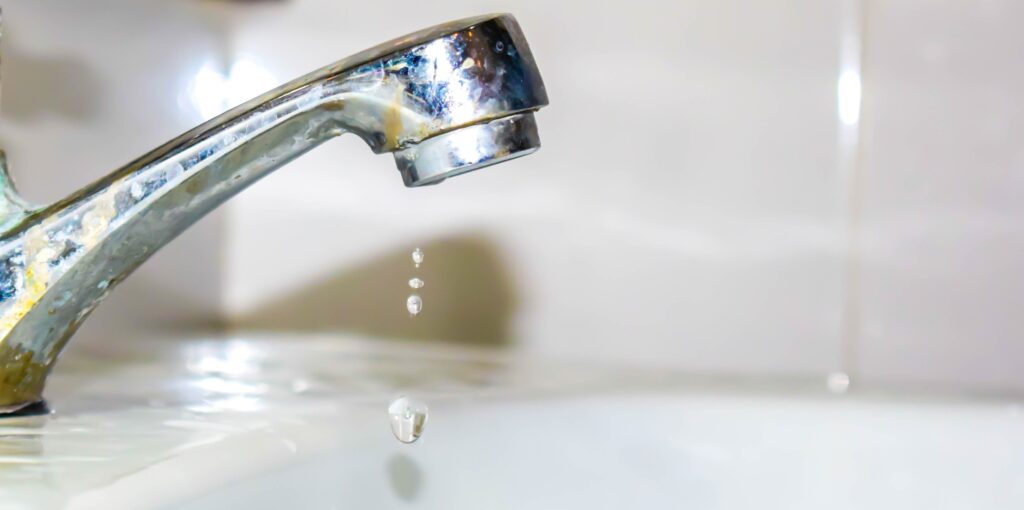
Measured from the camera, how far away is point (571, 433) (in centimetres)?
43

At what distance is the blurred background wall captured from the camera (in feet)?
1.93

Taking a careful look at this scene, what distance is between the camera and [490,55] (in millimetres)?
303

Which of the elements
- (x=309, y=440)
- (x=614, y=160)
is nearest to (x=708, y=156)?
(x=614, y=160)

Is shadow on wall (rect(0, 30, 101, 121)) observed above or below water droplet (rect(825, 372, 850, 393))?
above

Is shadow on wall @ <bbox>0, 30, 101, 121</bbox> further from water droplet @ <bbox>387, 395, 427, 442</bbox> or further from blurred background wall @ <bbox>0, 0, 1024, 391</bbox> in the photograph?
water droplet @ <bbox>387, 395, 427, 442</bbox>

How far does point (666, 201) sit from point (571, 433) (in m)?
0.22

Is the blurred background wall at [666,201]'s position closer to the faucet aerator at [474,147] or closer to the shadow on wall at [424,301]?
the shadow on wall at [424,301]

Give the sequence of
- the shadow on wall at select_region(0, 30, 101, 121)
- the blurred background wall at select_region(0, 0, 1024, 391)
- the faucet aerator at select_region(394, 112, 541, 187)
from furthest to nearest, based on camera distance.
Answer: the blurred background wall at select_region(0, 0, 1024, 391), the shadow on wall at select_region(0, 30, 101, 121), the faucet aerator at select_region(394, 112, 541, 187)

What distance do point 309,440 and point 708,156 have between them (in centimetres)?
36

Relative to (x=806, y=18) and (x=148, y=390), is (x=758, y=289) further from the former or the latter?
(x=148, y=390)

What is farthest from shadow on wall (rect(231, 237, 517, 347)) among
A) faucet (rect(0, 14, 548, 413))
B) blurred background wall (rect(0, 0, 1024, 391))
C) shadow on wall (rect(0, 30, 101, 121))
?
faucet (rect(0, 14, 548, 413))

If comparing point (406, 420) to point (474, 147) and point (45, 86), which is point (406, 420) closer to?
point (474, 147)

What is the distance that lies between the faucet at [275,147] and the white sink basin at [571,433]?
0.04 meters

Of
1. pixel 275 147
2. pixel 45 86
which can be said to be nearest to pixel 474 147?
pixel 275 147
